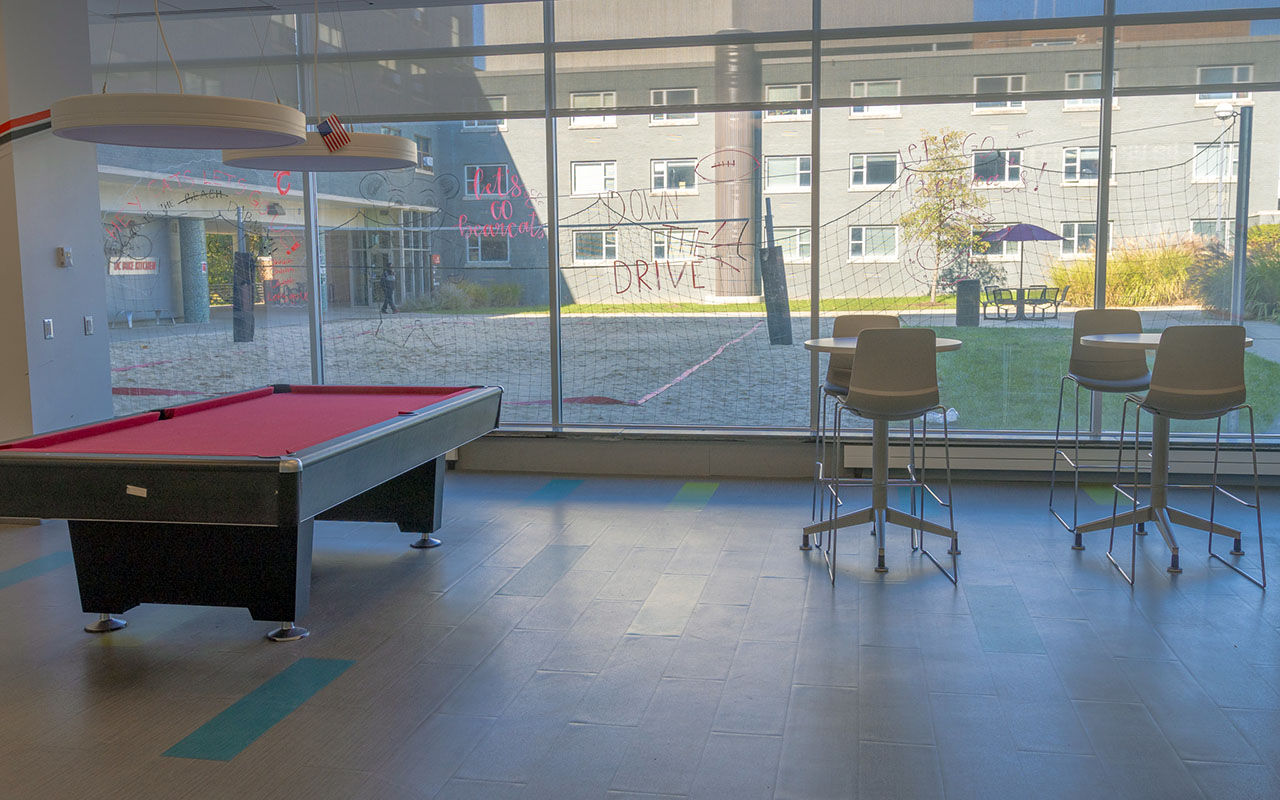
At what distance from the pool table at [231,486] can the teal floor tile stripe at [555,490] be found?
3.37 ft

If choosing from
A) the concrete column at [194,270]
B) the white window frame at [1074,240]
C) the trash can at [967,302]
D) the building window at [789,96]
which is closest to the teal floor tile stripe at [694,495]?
the trash can at [967,302]

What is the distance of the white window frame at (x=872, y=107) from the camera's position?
21.6 feet

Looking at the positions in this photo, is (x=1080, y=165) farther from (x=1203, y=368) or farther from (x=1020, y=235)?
(x=1203, y=368)

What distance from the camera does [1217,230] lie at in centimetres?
644

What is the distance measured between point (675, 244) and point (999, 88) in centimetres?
225

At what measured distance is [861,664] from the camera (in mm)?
3693

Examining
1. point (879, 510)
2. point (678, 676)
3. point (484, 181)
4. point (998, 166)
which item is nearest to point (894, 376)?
point (879, 510)

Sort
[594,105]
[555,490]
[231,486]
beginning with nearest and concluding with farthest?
[231,486]
[555,490]
[594,105]

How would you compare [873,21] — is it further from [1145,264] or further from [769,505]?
[769,505]

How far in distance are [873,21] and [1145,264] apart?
2.30 meters

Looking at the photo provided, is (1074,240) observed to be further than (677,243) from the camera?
No

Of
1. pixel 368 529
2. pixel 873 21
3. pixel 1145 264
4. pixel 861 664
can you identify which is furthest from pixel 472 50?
pixel 861 664

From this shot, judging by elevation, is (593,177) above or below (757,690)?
above

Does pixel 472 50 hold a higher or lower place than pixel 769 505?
higher
